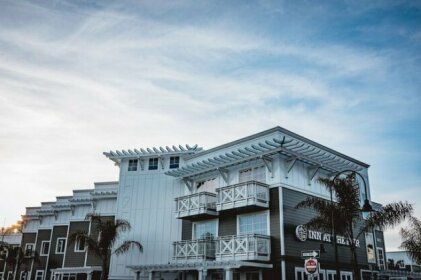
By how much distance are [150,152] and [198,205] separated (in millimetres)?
8701

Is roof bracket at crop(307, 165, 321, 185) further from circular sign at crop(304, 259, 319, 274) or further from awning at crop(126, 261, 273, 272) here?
circular sign at crop(304, 259, 319, 274)

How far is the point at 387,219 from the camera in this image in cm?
2227

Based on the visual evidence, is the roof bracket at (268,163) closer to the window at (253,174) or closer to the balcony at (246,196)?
the window at (253,174)

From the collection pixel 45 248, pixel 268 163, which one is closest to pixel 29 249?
pixel 45 248

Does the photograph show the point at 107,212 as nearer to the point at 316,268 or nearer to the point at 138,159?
the point at 138,159

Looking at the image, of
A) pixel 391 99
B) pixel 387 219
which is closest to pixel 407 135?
pixel 391 99

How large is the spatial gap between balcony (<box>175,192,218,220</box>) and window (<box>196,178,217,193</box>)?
5.65 ft

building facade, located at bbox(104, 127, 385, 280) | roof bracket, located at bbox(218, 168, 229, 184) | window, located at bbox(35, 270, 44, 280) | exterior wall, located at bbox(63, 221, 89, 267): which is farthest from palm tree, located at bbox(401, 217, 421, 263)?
window, located at bbox(35, 270, 44, 280)

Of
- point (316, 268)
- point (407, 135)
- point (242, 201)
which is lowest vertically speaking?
point (316, 268)

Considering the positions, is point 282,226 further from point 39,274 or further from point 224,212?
point 39,274

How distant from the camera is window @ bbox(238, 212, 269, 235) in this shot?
87.5 feet

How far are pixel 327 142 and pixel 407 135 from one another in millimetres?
7462

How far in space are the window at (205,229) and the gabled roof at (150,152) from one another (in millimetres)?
6475

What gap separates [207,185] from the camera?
31.8 m
